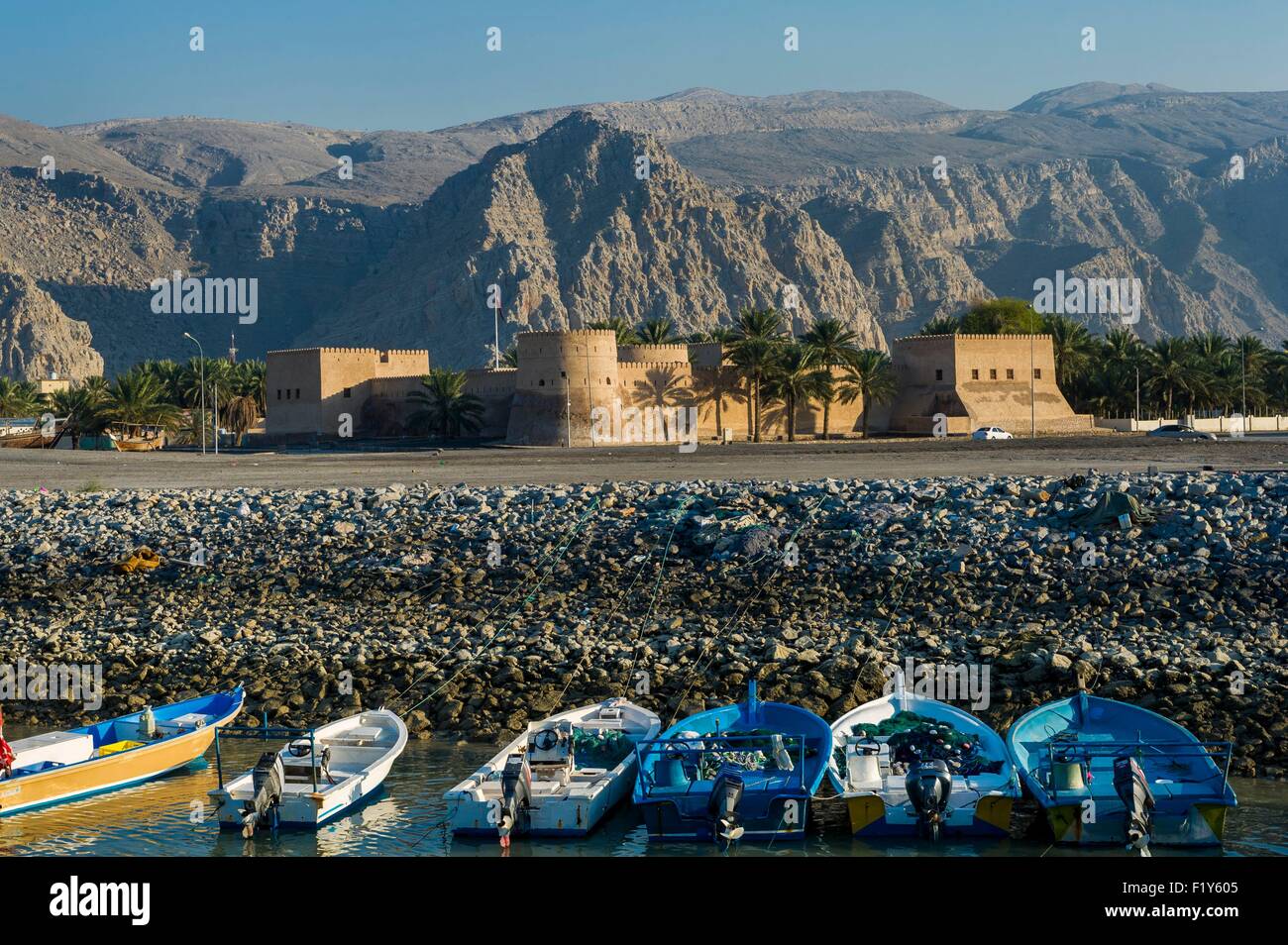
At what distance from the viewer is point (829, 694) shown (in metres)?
18.8

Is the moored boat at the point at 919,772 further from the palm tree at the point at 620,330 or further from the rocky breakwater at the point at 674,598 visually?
the palm tree at the point at 620,330

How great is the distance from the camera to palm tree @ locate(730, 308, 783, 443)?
7469 cm

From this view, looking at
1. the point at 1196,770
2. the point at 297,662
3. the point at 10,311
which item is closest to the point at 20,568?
the point at 297,662

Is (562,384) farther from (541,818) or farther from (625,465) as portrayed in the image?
(541,818)

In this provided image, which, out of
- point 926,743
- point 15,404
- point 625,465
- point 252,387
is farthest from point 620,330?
point 926,743

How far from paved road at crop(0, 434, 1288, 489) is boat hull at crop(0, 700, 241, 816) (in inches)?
802

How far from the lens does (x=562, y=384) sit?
73500mm

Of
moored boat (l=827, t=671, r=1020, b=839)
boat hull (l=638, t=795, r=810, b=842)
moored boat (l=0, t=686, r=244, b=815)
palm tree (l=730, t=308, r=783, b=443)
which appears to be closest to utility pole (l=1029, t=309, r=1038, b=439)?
palm tree (l=730, t=308, r=783, b=443)

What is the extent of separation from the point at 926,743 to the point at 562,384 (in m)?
59.1

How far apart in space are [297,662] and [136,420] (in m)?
58.2

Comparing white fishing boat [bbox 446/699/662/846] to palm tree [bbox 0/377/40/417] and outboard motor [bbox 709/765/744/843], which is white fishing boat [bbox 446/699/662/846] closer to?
outboard motor [bbox 709/765/744/843]

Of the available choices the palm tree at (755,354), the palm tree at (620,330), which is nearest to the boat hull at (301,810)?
the palm tree at (755,354)

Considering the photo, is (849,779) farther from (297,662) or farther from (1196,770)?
(297,662)

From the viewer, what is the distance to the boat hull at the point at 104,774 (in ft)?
52.0
